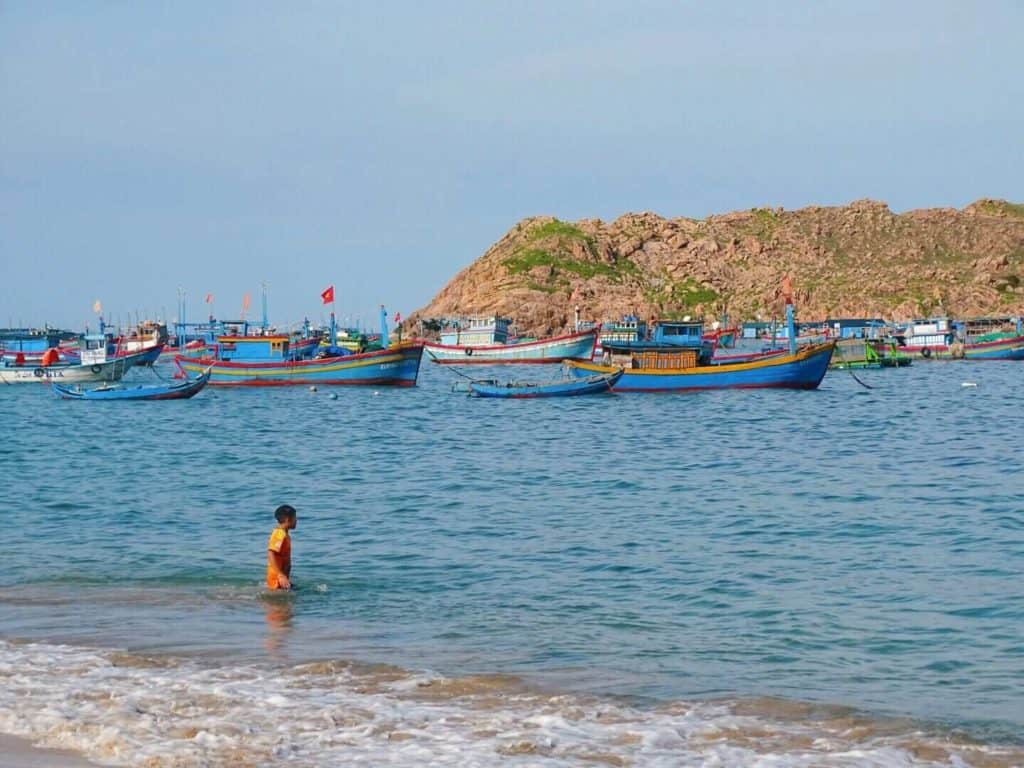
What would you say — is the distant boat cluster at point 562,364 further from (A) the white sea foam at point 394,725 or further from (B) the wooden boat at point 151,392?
(A) the white sea foam at point 394,725

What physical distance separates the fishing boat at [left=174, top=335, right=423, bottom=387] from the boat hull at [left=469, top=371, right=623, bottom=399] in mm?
9405

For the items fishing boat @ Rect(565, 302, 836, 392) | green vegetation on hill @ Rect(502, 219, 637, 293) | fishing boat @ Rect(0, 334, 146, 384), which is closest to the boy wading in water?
fishing boat @ Rect(565, 302, 836, 392)

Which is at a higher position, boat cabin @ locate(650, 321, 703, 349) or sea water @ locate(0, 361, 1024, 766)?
boat cabin @ locate(650, 321, 703, 349)

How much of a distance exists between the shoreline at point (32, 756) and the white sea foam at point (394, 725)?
120 mm

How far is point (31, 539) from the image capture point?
19094mm

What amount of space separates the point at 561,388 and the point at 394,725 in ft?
142

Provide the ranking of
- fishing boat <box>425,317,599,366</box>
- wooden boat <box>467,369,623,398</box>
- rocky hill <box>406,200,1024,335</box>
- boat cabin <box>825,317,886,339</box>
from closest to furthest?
wooden boat <box>467,369,623,398</box> < fishing boat <box>425,317,599,366</box> < boat cabin <box>825,317,886,339</box> < rocky hill <box>406,200,1024,335</box>

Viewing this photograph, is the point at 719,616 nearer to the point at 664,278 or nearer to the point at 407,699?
the point at 407,699

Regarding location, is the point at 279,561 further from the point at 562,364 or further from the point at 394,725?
the point at 562,364

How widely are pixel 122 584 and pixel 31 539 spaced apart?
4.36m

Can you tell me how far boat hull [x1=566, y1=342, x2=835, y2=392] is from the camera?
5306 cm

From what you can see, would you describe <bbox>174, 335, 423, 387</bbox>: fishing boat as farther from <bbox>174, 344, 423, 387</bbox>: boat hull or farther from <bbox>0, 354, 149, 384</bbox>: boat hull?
<bbox>0, 354, 149, 384</bbox>: boat hull

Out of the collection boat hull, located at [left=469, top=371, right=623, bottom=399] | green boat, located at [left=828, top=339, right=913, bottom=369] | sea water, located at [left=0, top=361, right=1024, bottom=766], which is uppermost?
green boat, located at [left=828, top=339, right=913, bottom=369]

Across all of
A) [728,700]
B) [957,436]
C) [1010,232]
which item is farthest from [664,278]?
[728,700]
